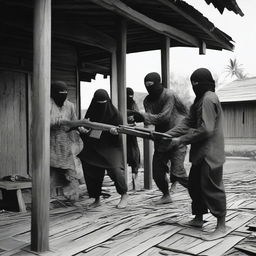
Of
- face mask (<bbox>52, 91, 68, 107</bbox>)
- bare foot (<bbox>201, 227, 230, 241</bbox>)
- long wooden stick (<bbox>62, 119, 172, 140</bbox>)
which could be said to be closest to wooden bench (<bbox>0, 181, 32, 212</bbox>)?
long wooden stick (<bbox>62, 119, 172, 140</bbox>)

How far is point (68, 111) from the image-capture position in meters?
6.36

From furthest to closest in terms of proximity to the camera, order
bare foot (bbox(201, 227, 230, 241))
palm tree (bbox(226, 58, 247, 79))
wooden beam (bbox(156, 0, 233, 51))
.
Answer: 1. palm tree (bbox(226, 58, 247, 79))
2. wooden beam (bbox(156, 0, 233, 51))
3. bare foot (bbox(201, 227, 230, 241))

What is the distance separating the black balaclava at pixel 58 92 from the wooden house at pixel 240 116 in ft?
51.5

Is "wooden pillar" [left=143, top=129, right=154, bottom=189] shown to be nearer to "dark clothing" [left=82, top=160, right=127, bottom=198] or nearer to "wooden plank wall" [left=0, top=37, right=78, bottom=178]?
"dark clothing" [left=82, top=160, right=127, bottom=198]

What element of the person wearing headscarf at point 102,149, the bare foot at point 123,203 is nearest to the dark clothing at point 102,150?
the person wearing headscarf at point 102,149

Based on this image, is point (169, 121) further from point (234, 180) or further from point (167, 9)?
point (234, 180)

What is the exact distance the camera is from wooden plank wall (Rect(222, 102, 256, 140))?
20.8m

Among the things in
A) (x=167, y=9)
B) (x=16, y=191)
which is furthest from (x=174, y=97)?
(x=16, y=191)

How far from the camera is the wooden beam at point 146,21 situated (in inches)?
220

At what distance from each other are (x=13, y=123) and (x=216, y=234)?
5129 mm

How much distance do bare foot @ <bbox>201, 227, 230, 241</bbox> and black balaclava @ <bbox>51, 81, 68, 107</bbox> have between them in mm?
3182

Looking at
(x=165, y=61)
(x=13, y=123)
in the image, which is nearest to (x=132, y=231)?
(x=13, y=123)

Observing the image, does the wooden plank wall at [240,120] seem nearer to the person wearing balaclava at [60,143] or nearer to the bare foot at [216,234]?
the person wearing balaclava at [60,143]

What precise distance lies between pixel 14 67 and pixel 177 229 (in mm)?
5059
